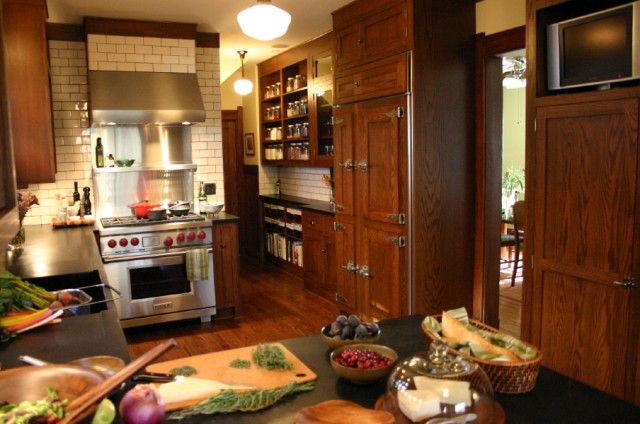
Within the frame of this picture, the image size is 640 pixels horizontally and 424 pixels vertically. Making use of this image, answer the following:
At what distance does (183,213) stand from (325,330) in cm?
340

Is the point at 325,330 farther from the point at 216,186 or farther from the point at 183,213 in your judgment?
the point at 216,186

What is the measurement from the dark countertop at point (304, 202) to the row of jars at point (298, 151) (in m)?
0.52

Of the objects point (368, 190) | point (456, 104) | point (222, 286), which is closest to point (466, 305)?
point (368, 190)

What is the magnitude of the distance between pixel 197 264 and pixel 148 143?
142 cm

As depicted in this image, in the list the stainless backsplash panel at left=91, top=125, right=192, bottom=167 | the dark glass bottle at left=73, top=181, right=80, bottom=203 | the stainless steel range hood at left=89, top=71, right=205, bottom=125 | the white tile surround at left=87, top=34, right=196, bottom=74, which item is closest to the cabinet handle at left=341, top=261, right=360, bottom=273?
the stainless steel range hood at left=89, top=71, right=205, bottom=125

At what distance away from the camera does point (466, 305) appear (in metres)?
4.22

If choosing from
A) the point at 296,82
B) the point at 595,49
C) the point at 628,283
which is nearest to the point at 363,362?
the point at 628,283

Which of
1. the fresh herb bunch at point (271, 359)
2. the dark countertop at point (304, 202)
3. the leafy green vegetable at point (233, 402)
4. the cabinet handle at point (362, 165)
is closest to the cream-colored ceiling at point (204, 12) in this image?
the cabinet handle at point (362, 165)

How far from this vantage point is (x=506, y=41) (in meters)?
3.78

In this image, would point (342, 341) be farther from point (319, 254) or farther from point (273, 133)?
point (273, 133)

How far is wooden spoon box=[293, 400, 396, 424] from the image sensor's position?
4.20ft

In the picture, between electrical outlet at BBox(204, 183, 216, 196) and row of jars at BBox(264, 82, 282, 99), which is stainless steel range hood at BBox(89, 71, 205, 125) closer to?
electrical outlet at BBox(204, 183, 216, 196)

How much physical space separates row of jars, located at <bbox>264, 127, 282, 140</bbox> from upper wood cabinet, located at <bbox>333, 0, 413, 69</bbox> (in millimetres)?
2340

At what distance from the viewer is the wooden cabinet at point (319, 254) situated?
556cm
